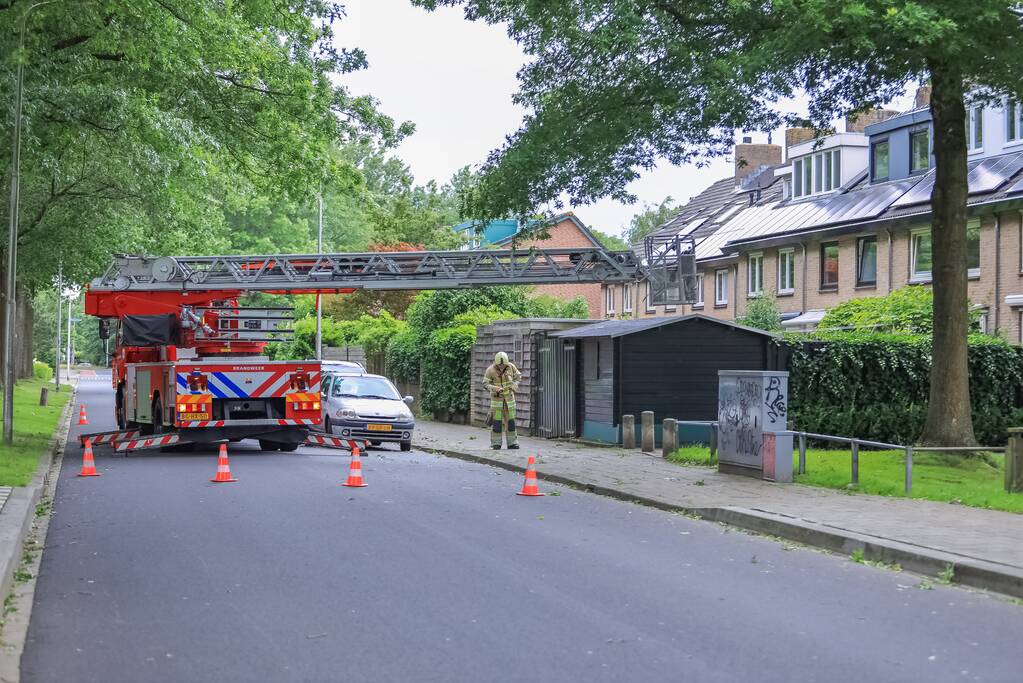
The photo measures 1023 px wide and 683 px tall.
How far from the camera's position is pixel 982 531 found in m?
11.4

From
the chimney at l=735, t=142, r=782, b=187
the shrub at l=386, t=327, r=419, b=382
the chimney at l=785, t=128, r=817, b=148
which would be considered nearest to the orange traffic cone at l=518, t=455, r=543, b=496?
the shrub at l=386, t=327, r=419, b=382

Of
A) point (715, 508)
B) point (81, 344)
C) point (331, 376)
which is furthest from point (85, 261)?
point (81, 344)

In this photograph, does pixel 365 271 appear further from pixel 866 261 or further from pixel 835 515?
pixel 866 261

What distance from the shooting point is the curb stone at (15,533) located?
269 inches

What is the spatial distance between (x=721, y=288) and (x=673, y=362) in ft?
86.4

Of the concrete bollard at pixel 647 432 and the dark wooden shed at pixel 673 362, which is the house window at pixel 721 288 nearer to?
the dark wooden shed at pixel 673 362

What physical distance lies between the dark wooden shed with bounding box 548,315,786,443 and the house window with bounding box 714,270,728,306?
2519 cm

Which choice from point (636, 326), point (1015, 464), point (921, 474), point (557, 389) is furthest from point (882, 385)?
point (1015, 464)

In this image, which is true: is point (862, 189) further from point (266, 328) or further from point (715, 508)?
point (715, 508)

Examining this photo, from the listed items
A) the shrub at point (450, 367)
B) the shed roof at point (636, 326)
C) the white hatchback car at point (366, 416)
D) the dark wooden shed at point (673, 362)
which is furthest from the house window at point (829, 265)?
the white hatchback car at point (366, 416)

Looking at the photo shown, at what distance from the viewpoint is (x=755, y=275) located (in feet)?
151

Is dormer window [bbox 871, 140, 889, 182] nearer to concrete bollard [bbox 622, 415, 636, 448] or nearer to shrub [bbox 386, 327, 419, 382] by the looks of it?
shrub [bbox 386, 327, 419, 382]

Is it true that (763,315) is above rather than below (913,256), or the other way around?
below

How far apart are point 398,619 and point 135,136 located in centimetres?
1669
